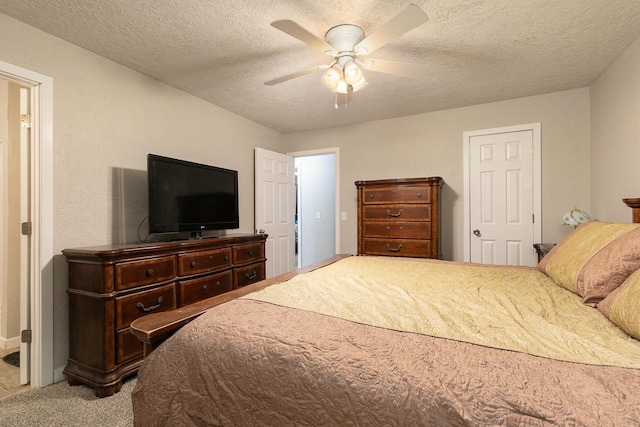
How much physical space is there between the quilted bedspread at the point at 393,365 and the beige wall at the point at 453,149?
2.60 meters

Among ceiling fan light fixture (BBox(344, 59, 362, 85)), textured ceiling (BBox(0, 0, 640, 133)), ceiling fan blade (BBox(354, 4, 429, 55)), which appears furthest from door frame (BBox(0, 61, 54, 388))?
ceiling fan blade (BBox(354, 4, 429, 55))

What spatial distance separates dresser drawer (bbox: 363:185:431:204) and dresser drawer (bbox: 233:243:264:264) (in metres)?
1.37

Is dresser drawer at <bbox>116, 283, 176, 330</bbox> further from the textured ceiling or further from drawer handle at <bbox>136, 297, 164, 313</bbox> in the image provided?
the textured ceiling

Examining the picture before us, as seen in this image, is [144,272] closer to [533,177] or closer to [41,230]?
[41,230]

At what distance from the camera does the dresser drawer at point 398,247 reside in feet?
11.3

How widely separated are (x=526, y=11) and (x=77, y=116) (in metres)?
3.20

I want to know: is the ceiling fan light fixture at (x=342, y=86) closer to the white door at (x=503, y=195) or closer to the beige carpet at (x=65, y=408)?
the white door at (x=503, y=195)

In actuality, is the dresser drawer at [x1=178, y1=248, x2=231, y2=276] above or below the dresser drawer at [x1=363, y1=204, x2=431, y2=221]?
below

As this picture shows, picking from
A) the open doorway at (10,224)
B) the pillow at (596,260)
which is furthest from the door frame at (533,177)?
the open doorway at (10,224)

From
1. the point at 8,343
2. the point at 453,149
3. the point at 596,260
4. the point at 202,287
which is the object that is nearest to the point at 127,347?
the point at 202,287

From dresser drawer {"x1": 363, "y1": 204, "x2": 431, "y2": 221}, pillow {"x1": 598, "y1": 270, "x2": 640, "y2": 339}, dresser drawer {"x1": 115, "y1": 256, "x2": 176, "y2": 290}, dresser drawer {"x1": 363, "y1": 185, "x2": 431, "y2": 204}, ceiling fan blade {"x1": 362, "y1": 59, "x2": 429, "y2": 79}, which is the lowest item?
dresser drawer {"x1": 115, "y1": 256, "x2": 176, "y2": 290}

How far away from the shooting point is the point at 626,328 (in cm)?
93

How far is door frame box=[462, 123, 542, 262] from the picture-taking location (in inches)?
134

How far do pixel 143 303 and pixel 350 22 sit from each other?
2397 millimetres
